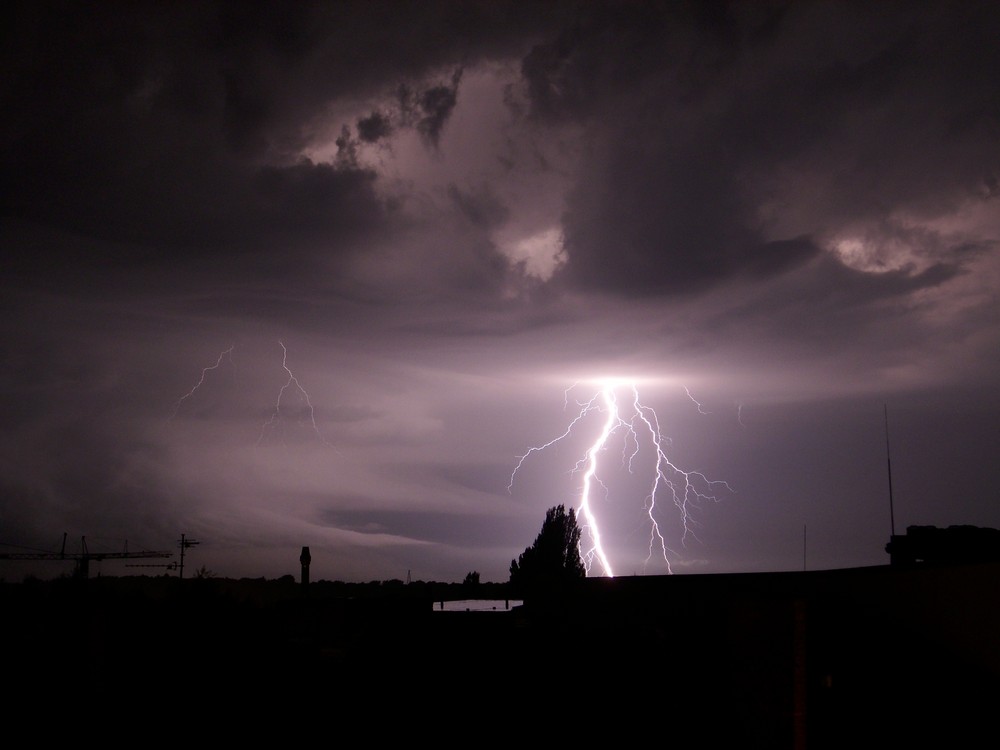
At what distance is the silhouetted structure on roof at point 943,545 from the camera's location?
16.6 meters

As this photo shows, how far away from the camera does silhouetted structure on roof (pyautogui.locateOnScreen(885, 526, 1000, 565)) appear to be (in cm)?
1659

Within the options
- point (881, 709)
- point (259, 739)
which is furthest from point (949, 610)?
point (259, 739)

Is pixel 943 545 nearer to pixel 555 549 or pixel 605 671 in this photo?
pixel 605 671

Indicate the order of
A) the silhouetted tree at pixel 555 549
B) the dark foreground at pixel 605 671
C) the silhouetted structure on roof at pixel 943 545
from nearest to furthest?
the dark foreground at pixel 605 671
the silhouetted structure on roof at pixel 943 545
the silhouetted tree at pixel 555 549

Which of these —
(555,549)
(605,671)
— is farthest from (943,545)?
(555,549)

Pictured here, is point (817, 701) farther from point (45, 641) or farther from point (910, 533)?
point (45, 641)

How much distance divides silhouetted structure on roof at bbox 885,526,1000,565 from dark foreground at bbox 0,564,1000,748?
2611mm

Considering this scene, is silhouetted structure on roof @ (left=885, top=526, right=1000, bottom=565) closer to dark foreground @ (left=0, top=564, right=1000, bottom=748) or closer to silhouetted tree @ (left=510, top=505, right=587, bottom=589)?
dark foreground @ (left=0, top=564, right=1000, bottom=748)

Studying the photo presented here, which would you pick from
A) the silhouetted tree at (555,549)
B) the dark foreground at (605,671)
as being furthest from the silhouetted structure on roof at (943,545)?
the silhouetted tree at (555,549)

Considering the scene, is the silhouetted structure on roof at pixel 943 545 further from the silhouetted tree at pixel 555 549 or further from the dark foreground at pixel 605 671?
the silhouetted tree at pixel 555 549

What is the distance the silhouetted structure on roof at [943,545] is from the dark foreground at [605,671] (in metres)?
2.61

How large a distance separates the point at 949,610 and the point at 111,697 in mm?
12126

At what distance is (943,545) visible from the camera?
1742 cm

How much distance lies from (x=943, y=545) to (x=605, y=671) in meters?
7.52
